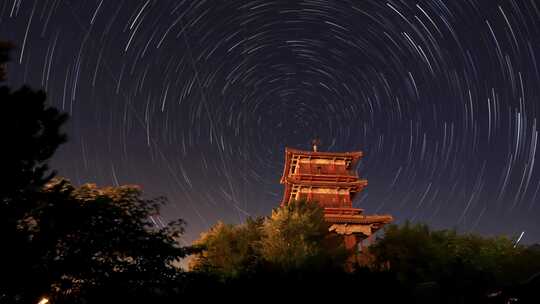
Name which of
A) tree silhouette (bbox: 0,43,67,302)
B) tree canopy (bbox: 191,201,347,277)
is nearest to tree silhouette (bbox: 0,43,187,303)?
tree silhouette (bbox: 0,43,67,302)

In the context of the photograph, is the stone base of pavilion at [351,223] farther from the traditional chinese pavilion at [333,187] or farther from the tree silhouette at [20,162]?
the tree silhouette at [20,162]

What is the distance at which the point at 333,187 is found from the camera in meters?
40.3

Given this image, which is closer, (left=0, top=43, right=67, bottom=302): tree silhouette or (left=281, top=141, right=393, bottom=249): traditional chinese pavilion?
(left=0, top=43, right=67, bottom=302): tree silhouette

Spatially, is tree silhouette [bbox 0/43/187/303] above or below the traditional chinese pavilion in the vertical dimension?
below

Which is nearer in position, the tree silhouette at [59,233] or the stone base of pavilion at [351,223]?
the tree silhouette at [59,233]

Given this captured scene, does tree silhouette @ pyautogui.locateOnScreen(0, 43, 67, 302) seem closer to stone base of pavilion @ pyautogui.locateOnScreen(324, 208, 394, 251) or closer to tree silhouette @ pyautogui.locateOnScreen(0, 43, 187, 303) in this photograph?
tree silhouette @ pyautogui.locateOnScreen(0, 43, 187, 303)

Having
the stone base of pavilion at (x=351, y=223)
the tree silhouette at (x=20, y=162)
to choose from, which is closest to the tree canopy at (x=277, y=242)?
the stone base of pavilion at (x=351, y=223)

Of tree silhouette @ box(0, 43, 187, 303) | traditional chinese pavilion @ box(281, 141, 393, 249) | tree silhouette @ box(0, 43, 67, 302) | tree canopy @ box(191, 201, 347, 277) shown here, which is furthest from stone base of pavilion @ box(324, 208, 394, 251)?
tree silhouette @ box(0, 43, 67, 302)

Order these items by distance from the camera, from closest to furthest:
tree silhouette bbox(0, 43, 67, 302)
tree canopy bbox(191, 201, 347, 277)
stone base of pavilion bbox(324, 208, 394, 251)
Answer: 1. tree silhouette bbox(0, 43, 67, 302)
2. tree canopy bbox(191, 201, 347, 277)
3. stone base of pavilion bbox(324, 208, 394, 251)

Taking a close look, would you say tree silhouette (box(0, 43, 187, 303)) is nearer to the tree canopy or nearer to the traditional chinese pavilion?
the tree canopy

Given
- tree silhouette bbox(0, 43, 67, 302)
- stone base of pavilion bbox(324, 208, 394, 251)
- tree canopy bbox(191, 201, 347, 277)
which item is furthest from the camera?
stone base of pavilion bbox(324, 208, 394, 251)

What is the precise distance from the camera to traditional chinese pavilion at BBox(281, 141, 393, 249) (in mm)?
36750

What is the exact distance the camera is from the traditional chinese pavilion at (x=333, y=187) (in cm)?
3675

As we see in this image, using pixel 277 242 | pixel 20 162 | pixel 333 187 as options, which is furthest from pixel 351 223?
pixel 20 162
